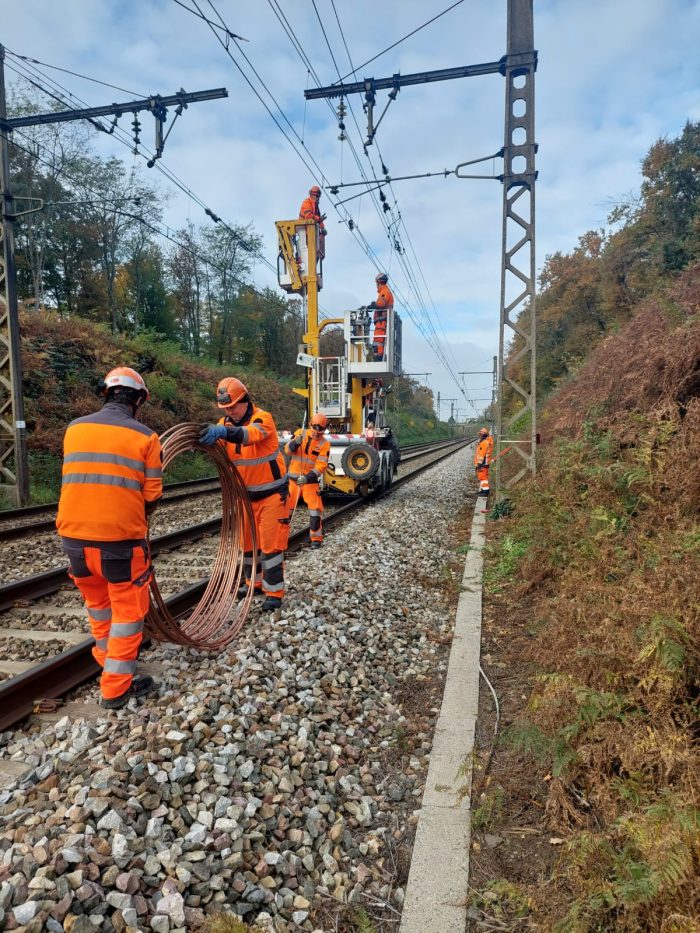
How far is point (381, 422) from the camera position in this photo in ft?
47.2

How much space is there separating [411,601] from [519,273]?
654 centimetres

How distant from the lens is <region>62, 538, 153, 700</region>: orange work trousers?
3.28 metres

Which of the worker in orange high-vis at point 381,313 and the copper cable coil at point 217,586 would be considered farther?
the worker in orange high-vis at point 381,313

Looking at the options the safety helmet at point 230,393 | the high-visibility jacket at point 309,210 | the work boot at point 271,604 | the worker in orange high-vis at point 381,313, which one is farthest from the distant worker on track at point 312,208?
the work boot at point 271,604

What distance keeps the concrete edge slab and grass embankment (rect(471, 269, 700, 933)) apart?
10 centimetres

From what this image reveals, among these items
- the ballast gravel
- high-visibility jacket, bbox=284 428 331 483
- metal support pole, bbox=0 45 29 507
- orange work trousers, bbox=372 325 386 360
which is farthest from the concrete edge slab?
metal support pole, bbox=0 45 29 507

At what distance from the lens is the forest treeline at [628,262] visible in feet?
43.5

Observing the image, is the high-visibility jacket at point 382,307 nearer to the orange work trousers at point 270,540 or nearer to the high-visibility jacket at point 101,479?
the orange work trousers at point 270,540

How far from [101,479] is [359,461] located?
7916 millimetres

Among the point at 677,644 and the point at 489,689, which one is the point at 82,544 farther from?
the point at 677,644

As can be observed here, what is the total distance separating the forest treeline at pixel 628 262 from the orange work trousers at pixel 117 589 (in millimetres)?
11773

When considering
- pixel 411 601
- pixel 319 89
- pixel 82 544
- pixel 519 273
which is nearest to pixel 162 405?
pixel 319 89

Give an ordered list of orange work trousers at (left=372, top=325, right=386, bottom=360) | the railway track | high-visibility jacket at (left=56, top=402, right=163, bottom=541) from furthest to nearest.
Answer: orange work trousers at (left=372, top=325, right=386, bottom=360) < the railway track < high-visibility jacket at (left=56, top=402, right=163, bottom=541)

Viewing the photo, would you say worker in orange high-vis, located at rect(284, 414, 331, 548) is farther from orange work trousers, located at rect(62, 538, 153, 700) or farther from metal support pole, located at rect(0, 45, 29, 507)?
metal support pole, located at rect(0, 45, 29, 507)
